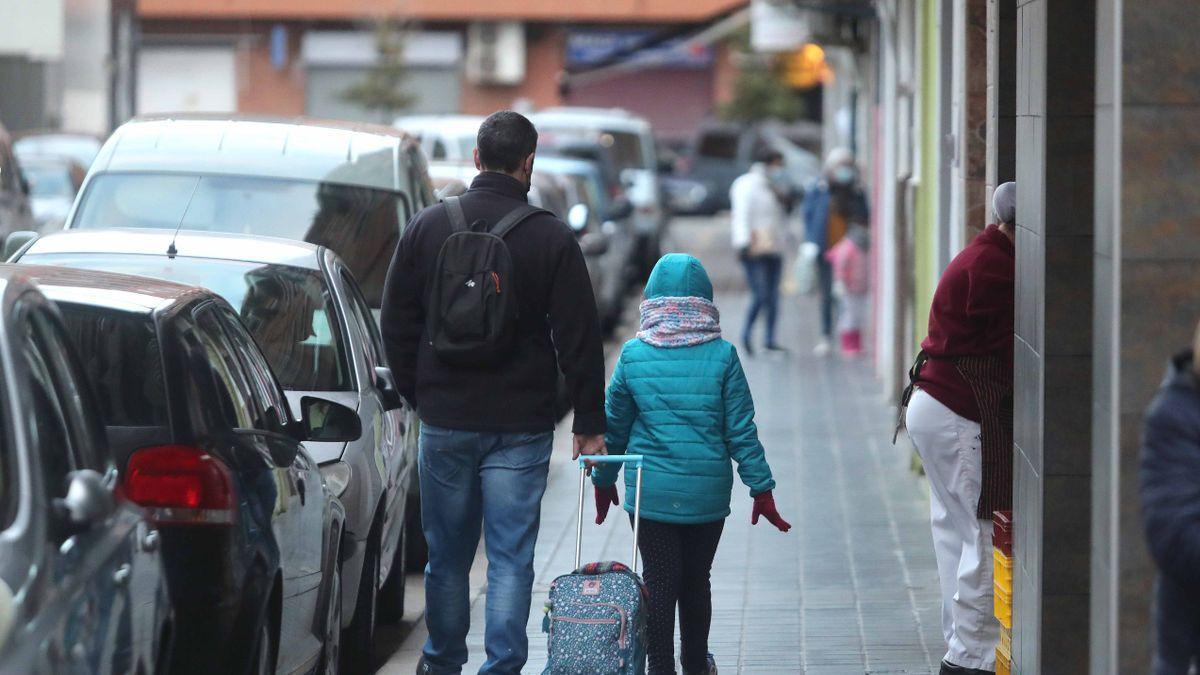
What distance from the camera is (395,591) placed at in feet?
28.0

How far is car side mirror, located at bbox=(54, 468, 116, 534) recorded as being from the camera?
14.2 ft

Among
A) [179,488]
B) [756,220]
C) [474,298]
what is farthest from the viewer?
[756,220]

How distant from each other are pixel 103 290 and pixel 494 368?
46.8 inches

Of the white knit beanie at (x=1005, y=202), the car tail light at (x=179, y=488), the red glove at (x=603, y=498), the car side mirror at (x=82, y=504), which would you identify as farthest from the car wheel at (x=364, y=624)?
the car side mirror at (x=82, y=504)

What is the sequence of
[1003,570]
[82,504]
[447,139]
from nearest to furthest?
[82,504]
[1003,570]
[447,139]

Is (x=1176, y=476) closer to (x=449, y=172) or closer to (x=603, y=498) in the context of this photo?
(x=603, y=498)

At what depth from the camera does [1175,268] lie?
183 inches

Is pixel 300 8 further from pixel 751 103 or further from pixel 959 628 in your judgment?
pixel 959 628

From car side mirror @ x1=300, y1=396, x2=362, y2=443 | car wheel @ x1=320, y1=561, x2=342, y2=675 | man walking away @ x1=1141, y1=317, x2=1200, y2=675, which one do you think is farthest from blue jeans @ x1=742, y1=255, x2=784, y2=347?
man walking away @ x1=1141, y1=317, x2=1200, y2=675

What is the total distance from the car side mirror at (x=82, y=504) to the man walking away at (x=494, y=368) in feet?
6.41

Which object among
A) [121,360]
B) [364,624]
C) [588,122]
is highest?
[588,122]

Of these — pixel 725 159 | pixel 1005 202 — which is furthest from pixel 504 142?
pixel 725 159

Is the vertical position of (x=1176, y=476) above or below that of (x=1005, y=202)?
below

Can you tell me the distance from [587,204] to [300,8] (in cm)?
3305
